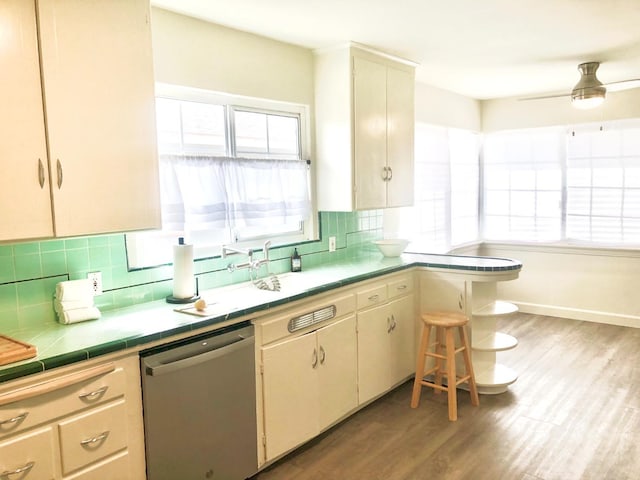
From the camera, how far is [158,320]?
2.26 m

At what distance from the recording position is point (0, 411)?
1.63 metres

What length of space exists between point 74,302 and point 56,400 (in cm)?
55

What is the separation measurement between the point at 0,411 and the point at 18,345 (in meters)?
0.24

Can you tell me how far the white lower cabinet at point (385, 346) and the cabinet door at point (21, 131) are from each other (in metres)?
1.95

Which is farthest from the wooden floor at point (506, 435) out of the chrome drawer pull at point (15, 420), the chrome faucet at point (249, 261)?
the chrome drawer pull at point (15, 420)

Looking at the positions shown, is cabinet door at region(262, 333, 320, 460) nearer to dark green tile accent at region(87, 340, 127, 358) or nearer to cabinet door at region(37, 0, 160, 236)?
dark green tile accent at region(87, 340, 127, 358)

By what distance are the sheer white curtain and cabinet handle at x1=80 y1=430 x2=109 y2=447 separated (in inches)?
44.9

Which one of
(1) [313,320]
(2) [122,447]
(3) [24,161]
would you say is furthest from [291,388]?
(3) [24,161]

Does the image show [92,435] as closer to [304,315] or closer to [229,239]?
[304,315]

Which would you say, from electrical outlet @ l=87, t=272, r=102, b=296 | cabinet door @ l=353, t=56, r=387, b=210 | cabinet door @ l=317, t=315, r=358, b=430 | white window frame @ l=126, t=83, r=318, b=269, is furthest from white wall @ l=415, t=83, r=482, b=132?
electrical outlet @ l=87, t=272, r=102, b=296

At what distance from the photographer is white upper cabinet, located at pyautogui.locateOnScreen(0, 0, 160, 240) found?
5.93 ft

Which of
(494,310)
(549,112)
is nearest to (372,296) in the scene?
(494,310)

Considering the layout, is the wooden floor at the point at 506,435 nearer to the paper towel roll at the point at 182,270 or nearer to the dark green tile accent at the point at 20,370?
the paper towel roll at the point at 182,270

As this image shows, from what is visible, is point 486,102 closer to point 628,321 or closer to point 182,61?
point 628,321
